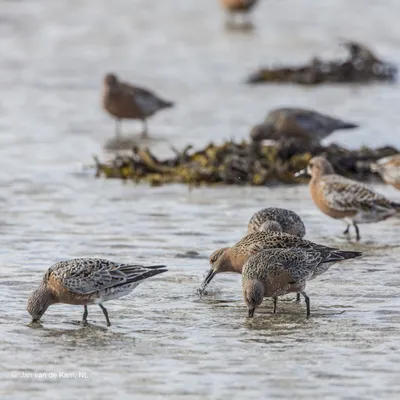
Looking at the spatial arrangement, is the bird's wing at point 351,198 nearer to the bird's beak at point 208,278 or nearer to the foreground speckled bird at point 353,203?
the foreground speckled bird at point 353,203

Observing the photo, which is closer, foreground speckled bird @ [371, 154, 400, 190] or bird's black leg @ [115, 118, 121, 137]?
foreground speckled bird @ [371, 154, 400, 190]

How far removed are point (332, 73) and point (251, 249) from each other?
13318mm

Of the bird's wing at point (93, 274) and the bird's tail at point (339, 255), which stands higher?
the bird's tail at point (339, 255)

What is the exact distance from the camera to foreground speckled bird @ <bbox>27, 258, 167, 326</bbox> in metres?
8.65

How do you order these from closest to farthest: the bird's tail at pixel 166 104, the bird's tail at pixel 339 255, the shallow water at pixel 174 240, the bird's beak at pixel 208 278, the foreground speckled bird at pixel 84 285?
the shallow water at pixel 174 240 → the foreground speckled bird at pixel 84 285 → the bird's tail at pixel 339 255 → the bird's beak at pixel 208 278 → the bird's tail at pixel 166 104

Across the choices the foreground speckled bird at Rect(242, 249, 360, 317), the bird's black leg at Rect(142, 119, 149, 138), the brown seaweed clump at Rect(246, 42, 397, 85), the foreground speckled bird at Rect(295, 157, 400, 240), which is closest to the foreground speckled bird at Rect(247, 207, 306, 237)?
the foreground speckled bird at Rect(295, 157, 400, 240)

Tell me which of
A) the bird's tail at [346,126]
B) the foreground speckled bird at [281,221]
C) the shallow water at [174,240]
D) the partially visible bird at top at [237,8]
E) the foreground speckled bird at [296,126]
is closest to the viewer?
the shallow water at [174,240]

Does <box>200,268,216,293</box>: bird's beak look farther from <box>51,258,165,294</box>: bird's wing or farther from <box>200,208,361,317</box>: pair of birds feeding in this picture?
<box>51,258,165,294</box>: bird's wing

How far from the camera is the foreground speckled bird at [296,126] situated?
1605cm

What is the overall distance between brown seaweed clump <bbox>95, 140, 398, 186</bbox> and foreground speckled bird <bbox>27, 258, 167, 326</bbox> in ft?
18.9

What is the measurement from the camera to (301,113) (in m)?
16.2

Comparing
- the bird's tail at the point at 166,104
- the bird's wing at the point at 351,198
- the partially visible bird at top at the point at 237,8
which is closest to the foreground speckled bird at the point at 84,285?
the bird's wing at the point at 351,198

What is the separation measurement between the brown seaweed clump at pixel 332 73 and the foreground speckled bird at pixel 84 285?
13.6 m

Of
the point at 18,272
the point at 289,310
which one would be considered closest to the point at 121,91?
the point at 18,272
